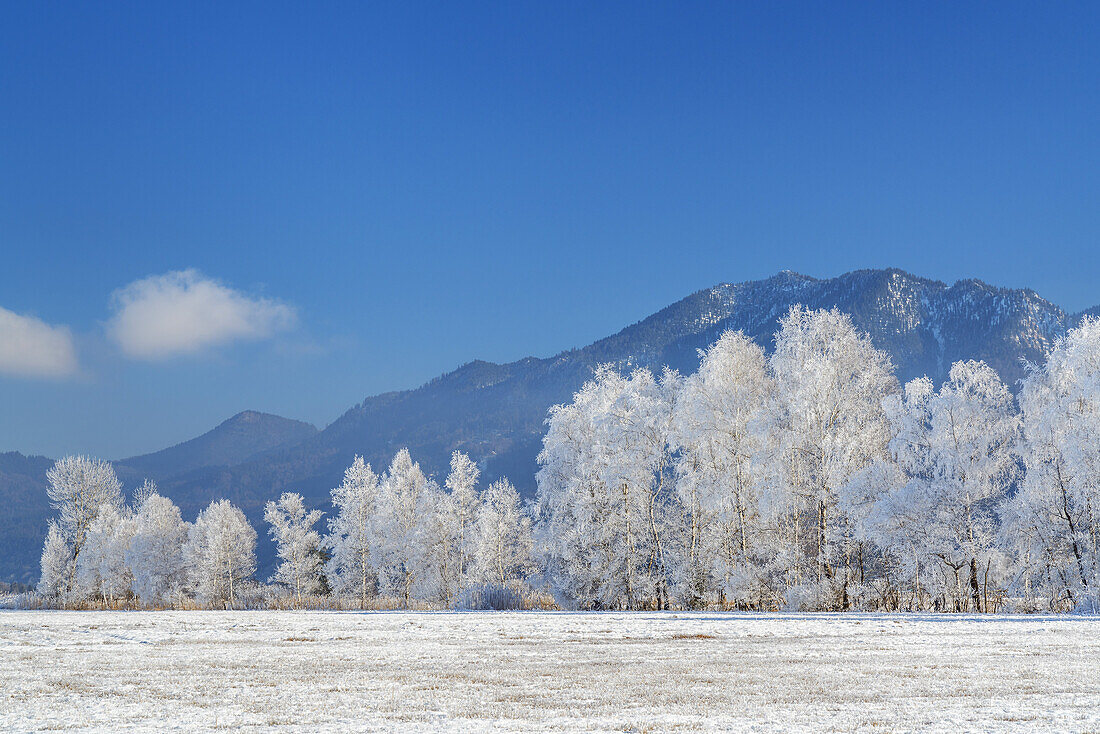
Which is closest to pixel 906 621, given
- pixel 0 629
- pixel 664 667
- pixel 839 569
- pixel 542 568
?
pixel 839 569

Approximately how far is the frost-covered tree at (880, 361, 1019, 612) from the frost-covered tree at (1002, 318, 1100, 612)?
3.78ft

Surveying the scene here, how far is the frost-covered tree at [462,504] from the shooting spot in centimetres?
6894

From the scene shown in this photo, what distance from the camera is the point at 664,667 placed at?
14.8 m

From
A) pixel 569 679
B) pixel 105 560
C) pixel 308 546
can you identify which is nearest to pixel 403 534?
pixel 308 546

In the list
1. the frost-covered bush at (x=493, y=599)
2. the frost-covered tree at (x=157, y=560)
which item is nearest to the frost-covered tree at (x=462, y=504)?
the frost-covered bush at (x=493, y=599)

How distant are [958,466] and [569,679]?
33739mm

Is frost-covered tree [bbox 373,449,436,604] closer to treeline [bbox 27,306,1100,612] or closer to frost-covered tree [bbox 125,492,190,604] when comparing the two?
treeline [bbox 27,306,1100,612]

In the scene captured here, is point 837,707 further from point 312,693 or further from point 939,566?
point 939,566

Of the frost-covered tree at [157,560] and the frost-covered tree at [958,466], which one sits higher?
the frost-covered tree at [958,466]

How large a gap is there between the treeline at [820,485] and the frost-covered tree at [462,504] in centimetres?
1596

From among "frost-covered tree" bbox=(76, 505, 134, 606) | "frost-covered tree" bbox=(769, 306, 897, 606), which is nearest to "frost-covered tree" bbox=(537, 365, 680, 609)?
"frost-covered tree" bbox=(769, 306, 897, 606)

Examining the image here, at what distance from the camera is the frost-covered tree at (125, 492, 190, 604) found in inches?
3319

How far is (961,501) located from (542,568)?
79.3ft

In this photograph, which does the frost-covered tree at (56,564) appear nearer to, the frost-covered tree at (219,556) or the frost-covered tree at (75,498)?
the frost-covered tree at (75,498)
